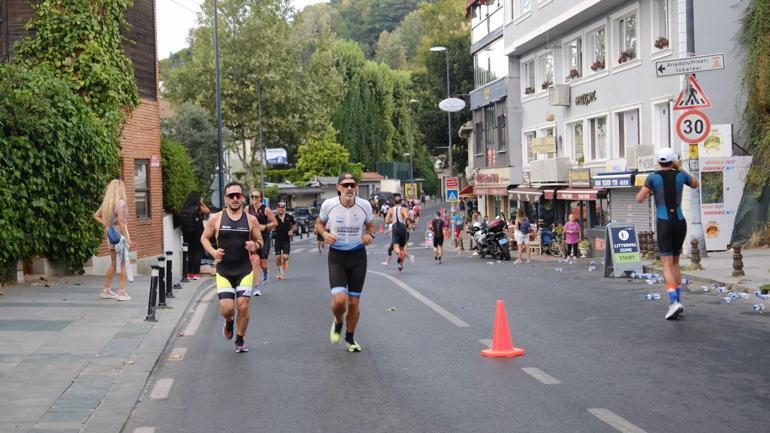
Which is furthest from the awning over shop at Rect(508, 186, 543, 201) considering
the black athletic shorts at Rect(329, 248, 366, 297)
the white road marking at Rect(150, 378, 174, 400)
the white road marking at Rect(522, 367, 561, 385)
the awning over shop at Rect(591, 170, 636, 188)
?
the white road marking at Rect(150, 378, 174, 400)

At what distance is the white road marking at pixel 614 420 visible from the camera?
→ 674 centimetres

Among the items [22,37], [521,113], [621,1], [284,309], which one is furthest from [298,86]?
[284,309]

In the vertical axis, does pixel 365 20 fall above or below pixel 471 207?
above

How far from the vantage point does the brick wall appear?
2577 centimetres

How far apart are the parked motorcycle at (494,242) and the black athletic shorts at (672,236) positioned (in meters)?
21.6

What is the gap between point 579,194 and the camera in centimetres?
3419

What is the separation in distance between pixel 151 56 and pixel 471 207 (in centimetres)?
4496

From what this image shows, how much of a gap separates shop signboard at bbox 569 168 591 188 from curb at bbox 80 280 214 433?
2195 centimetres

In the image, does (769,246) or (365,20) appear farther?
(365,20)

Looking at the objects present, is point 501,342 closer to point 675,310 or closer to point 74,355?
point 675,310

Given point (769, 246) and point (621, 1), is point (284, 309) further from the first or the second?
point (621, 1)

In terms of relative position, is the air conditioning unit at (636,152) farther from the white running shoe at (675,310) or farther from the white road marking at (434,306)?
the white running shoe at (675,310)

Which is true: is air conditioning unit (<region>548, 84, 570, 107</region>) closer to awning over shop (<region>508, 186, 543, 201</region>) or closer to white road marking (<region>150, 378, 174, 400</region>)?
awning over shop (<region>508, 186, 543, 201</region>)

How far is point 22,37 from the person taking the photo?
22688 millimetres
